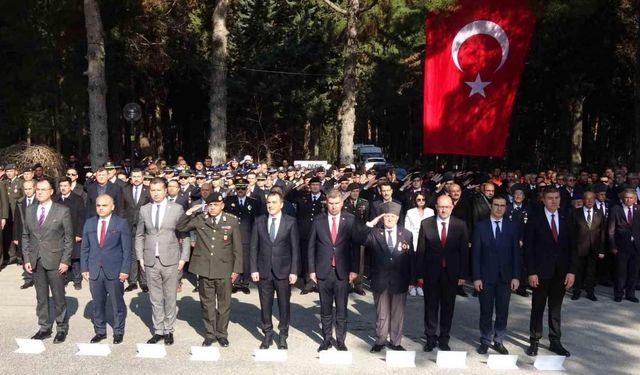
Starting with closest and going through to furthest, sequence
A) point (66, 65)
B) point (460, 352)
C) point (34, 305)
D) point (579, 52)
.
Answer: point (460, 352)
point (34, 305)
point (579, 52)
point (66, 65)

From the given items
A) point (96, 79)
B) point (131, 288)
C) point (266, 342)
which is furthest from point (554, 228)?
point (96, 79)

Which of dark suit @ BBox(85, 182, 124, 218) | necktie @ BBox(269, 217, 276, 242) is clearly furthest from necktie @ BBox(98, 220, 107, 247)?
dark suit @ BBox(85, 182, 124, 218)

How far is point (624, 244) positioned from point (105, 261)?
→ 8073 mm

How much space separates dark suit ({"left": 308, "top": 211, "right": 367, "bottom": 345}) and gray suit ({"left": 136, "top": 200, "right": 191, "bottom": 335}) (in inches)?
65.5

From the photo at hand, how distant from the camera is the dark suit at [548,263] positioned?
7152 mm

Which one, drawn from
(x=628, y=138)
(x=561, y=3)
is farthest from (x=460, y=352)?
(x=628, y=138)

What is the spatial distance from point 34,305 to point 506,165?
1114 inches

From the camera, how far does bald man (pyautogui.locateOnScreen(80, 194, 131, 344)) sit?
7.33 metres

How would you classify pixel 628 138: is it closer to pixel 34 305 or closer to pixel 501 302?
pixel 501 302

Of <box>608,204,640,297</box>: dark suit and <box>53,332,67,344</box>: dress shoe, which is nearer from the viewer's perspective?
<box>53,332,67,344</box>: dress shoe

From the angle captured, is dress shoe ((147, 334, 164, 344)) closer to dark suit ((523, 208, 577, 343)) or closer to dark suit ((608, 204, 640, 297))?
dark suit ((523, 208, 577, 343))

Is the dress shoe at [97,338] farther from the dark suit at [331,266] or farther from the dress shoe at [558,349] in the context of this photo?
the dress shoe at [558,349]

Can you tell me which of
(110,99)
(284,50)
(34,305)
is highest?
(284,50)

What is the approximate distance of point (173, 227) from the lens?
7477 millimetres
